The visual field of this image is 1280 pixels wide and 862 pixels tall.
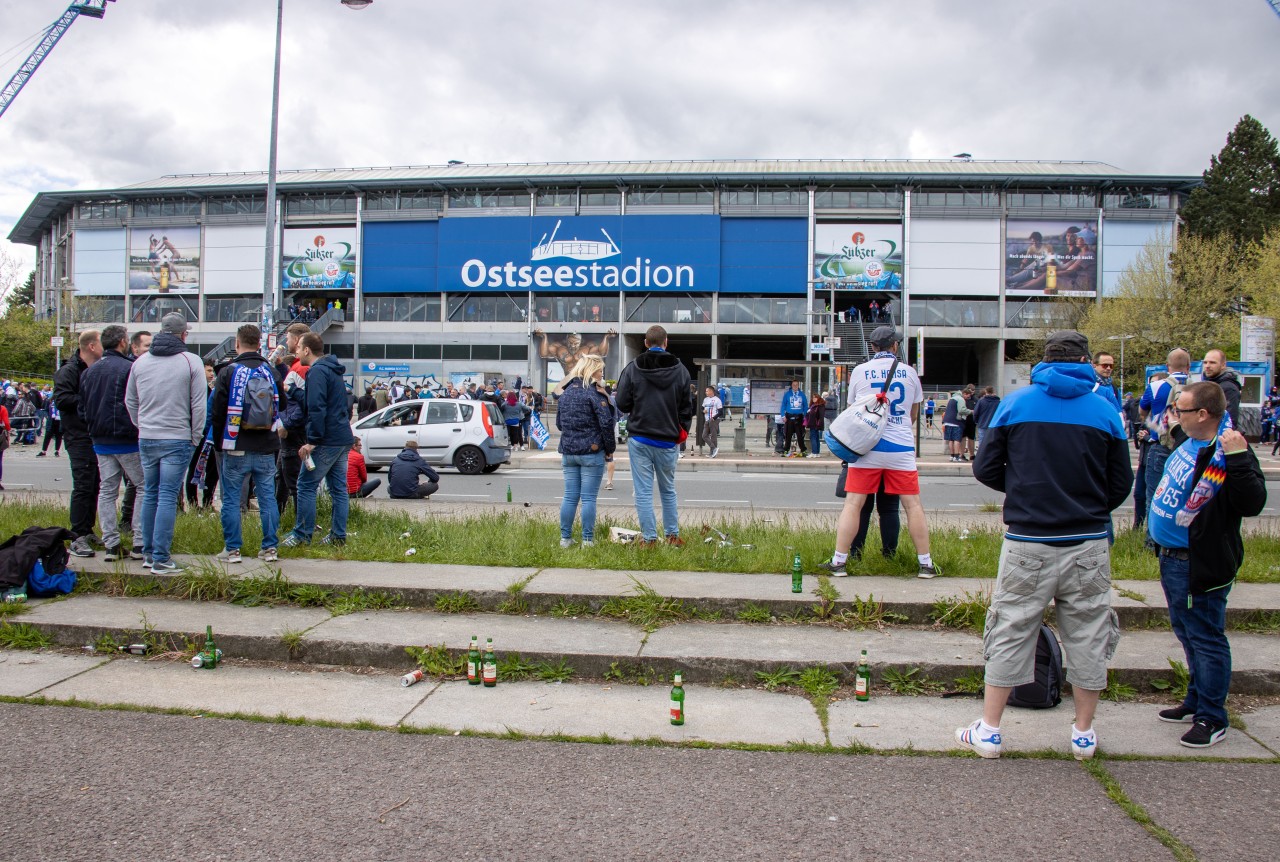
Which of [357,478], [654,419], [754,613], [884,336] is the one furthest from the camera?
[357,478]

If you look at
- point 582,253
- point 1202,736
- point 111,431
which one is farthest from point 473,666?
point 582,253

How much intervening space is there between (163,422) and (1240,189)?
66.9m

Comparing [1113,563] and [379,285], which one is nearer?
[1113,563]

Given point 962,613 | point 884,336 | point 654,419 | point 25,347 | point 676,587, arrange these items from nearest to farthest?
point 962,613 → point 676,587 → point 884,336 → point 654,419 → point 25,347

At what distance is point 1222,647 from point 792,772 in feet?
6.78

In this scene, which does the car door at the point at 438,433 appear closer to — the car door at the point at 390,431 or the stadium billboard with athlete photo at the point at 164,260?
the car door at the point at 390,431

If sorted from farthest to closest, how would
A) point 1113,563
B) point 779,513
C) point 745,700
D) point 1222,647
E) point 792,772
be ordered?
1. point 779,513
2. point 1113,563
3. point 745,700
4. point 1222,647
5. point 792,772

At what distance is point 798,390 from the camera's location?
22.2 m

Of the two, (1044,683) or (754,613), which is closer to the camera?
(1044,683)

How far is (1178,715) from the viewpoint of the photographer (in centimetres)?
434

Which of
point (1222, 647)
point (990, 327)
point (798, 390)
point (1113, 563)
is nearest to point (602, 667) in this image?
point (1222, 647)

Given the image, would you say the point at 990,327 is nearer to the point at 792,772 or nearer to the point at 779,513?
the point at 779,513

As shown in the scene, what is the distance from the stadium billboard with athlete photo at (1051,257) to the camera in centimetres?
5075

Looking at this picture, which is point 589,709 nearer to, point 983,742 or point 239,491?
point 983,742
